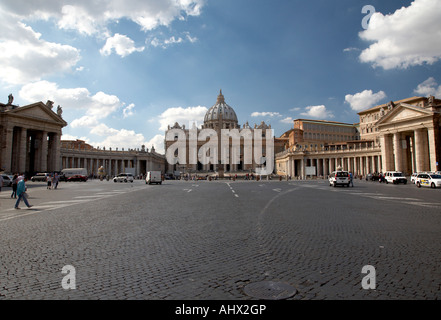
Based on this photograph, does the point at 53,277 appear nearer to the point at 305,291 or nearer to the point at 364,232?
the point at 305,291

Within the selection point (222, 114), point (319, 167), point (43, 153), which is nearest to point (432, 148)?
point (319, 167)

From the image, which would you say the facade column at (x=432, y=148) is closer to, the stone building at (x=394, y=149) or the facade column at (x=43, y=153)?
the stone building at (x=394, y=149)

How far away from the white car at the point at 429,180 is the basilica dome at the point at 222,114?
104 meters

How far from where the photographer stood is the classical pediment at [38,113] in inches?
1890

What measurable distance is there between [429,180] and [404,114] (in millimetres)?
24353

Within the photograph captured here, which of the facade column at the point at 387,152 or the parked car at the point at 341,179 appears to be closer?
the parked car at the point at 341,179

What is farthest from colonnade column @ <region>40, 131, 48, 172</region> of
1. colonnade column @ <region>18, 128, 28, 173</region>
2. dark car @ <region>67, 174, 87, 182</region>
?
dark car @ <region>67, 174, 87, 182</region>

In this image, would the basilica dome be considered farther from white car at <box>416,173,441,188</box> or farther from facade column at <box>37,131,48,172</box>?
white car at <box>416,173,441,188</box>

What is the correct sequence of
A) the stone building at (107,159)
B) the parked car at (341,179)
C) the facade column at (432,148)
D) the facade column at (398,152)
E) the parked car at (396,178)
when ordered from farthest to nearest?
the stone building at (107,159) → the facade column at (398,152) → the facade column at (432,148) → the parked car at (396,178) → the parked car at (341,179)

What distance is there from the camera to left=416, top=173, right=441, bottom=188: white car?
27047mm

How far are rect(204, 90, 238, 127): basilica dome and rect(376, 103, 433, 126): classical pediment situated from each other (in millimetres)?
84293

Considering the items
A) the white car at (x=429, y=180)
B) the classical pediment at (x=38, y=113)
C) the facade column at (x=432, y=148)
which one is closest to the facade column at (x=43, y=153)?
the classical pediment at (x=38, y=113)

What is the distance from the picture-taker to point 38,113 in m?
51.8
